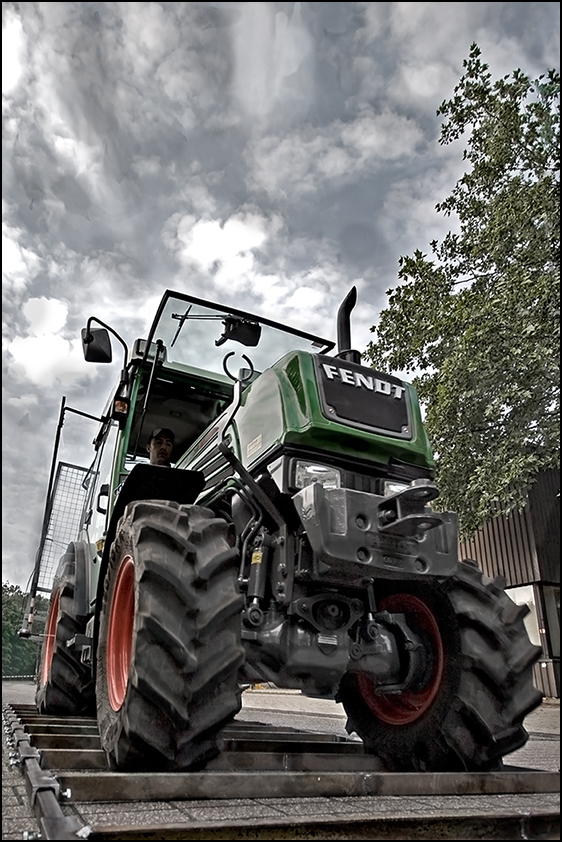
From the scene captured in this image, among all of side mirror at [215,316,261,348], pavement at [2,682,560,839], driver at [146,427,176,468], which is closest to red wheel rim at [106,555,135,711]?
pavement at [2,682,560,839]

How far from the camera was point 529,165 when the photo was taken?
9031 millimetres

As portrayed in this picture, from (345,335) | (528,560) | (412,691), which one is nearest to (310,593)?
(412,691)

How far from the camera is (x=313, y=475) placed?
320 cm

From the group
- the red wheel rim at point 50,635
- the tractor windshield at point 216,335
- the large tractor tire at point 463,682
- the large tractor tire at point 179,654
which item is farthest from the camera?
the red wheel rim at point 50,635

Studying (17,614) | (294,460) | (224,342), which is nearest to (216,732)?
(294,460)

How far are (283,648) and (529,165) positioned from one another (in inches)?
323

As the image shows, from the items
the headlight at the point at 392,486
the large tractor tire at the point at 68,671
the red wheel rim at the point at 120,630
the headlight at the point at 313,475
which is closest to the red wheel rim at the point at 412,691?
the headlight at the point at 392,486

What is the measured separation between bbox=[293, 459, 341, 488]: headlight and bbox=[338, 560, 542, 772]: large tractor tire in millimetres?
703

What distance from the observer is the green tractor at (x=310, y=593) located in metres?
2.57

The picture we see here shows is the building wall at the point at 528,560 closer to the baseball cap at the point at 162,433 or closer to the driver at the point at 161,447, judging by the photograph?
the baseball cap at the point at 162,433

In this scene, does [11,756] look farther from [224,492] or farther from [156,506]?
[224,492]

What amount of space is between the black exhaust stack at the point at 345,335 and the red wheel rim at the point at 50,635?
3326 mm

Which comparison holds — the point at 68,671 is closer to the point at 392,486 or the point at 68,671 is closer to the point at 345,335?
the point at 392,486

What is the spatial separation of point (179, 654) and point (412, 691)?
141cm
